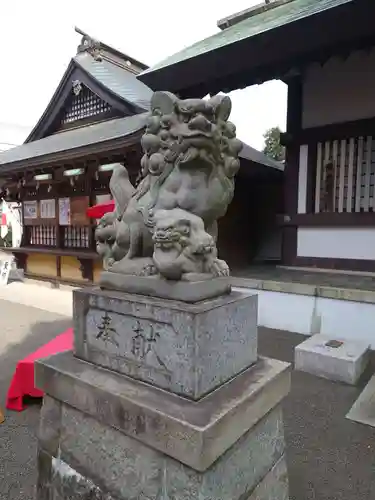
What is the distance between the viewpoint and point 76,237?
852 centimetres

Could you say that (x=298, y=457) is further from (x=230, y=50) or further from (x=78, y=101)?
(x=78, y=101)

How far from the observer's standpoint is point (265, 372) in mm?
1813

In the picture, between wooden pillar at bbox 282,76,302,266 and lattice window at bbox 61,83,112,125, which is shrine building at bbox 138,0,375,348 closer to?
wooden pillar at bbox 282,76,302,266

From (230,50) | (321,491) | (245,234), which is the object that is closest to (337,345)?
(321,491)

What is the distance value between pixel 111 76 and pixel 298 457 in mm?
9709

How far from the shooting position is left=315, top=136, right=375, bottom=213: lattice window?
5.84 metres

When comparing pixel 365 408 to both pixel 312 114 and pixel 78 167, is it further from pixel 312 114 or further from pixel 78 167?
pixel 78 167

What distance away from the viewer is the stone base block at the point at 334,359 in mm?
3568

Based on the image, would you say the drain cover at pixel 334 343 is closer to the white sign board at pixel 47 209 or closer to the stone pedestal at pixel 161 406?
the stone pedestal at pixel 161 406

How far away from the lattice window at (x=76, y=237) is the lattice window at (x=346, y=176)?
511 centimetres

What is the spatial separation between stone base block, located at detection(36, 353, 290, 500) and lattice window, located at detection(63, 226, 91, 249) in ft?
21.6

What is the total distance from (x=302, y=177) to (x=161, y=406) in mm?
5838

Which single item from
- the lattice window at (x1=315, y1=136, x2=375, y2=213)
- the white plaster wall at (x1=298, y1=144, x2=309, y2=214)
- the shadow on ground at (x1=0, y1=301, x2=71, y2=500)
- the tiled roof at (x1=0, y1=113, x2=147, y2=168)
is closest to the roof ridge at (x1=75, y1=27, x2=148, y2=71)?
the tiled roof at (x1=0, y1=113, x2=147, y2=168)

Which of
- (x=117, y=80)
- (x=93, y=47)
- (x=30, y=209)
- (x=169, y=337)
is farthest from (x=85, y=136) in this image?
(x=169, y=337)
